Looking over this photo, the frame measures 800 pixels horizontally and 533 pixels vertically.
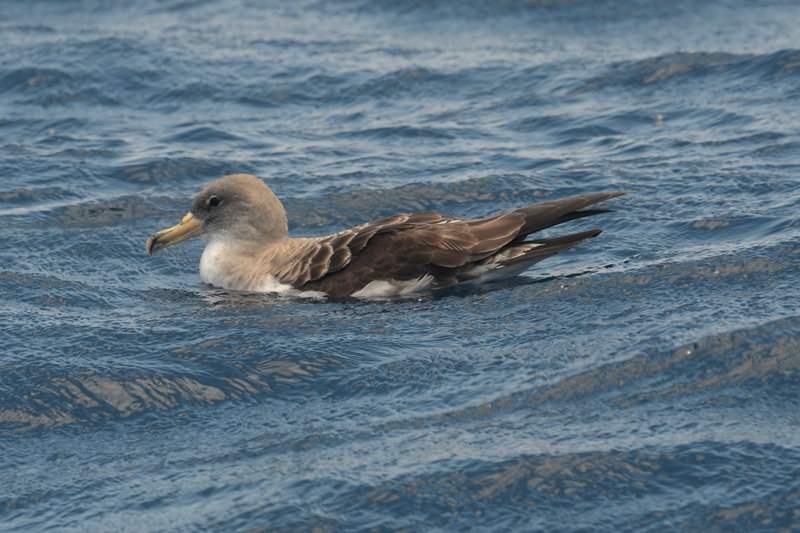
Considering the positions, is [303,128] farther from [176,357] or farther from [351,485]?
[351,485]

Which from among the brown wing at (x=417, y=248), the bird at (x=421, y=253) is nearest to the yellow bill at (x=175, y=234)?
the bird at (x=421, y=253)

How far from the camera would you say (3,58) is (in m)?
13.9

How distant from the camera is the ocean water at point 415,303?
469cm

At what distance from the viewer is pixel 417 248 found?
7.18 metres

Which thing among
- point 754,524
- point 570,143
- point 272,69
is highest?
point 272,69

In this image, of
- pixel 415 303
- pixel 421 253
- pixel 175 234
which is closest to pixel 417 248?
Answer: pixel 421 253

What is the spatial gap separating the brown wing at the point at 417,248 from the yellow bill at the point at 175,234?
129 centimetres

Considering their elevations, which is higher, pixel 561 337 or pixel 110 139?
pixel 110 139

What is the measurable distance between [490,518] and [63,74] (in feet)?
35.3

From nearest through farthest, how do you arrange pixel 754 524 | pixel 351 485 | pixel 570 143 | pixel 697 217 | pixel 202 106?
pixel 754 524 → pixel 351 485 → pixel 697 217 → pixel 570 143 → pixel 202 106

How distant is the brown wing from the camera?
7.15 metres

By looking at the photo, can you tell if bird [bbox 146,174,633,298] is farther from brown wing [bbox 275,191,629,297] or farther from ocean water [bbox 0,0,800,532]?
ocean water [bbox 0,0,800,532]

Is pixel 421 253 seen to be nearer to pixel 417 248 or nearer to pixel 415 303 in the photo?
pixel 417 248

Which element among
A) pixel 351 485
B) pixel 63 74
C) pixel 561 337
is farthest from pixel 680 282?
pixel 63 74
